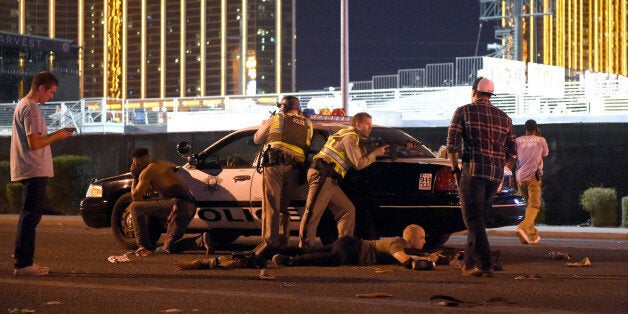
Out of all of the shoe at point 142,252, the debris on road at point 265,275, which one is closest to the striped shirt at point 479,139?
the debris on road at point 265,275

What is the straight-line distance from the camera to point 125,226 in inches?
603

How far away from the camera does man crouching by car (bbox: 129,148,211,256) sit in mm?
14359

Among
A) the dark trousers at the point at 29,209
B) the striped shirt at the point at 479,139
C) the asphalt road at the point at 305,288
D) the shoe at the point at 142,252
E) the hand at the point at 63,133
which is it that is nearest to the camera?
the asphalt road at the point at 305,288

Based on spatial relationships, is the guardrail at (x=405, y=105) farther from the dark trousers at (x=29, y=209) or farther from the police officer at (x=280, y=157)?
the dark trousers at (x=29, y=209)

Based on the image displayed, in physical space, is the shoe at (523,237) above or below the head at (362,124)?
below

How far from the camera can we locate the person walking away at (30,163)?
11203 millimetres

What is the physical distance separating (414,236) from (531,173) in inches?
183

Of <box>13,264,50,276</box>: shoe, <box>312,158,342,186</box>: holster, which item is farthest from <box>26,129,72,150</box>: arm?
<box>312,158,342,186</box>: holster

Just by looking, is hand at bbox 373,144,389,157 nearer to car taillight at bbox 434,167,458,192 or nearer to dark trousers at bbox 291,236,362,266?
car taillight at bbox 434,167,458,192

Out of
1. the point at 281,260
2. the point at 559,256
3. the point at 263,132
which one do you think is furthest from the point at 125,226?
the point at 559,256

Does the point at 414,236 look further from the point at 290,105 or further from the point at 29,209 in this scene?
the point at 29,209

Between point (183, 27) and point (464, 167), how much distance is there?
397ft

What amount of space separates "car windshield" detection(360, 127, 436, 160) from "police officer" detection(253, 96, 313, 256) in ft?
2.45

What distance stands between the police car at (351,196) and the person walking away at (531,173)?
6.93 ft
